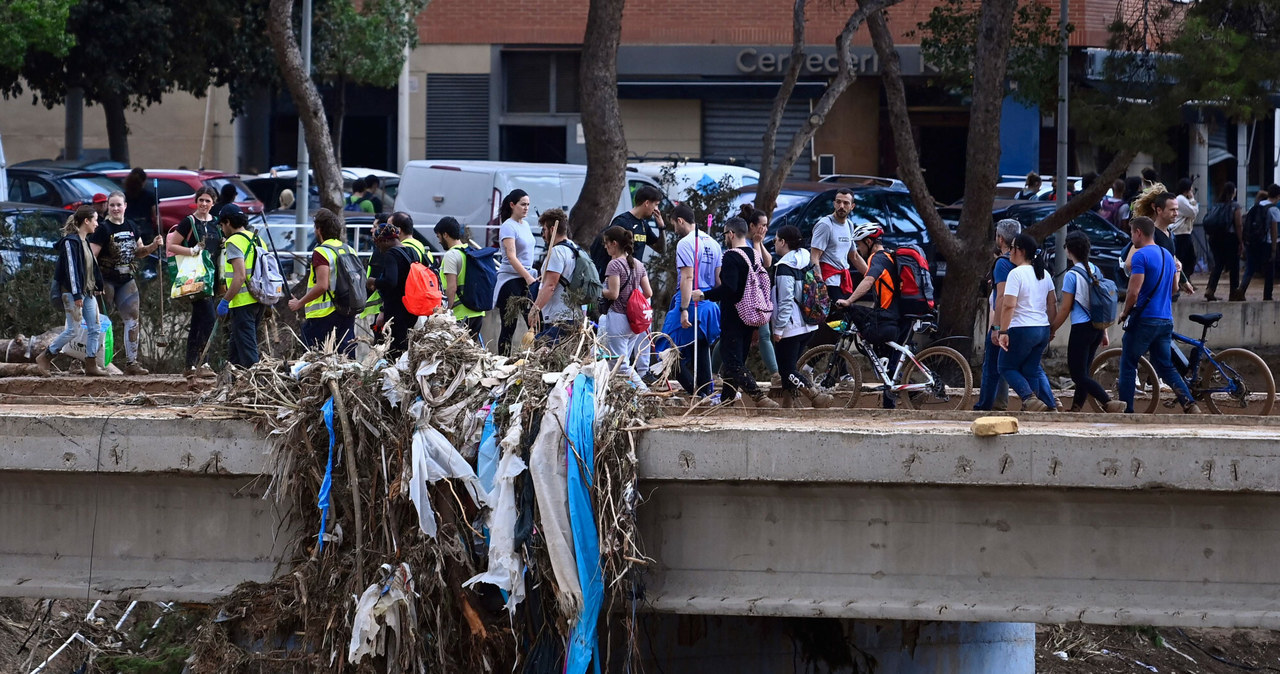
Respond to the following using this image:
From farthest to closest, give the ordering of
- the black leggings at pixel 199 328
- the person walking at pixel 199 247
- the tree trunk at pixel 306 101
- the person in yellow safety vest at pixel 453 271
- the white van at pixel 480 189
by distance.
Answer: the white van at pixel 480 189, the tree trunk at pixel 306 101, the black leggings at pixel 199 328, the person walking at pixel 199 247, the person in yellow safety vest at pixel 453 271

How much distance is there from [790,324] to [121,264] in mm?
5490

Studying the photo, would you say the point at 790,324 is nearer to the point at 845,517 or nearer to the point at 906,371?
the point at 906,371

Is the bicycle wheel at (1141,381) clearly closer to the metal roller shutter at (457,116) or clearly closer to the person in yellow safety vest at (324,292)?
the person in yellow safety vest at (324,292)

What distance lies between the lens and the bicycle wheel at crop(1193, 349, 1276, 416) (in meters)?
10.6

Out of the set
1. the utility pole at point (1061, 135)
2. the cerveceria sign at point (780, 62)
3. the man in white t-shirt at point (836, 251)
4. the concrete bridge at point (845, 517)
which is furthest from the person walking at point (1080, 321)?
the cerveceria sign at point (780, 62)

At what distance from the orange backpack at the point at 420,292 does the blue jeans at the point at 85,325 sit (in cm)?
285

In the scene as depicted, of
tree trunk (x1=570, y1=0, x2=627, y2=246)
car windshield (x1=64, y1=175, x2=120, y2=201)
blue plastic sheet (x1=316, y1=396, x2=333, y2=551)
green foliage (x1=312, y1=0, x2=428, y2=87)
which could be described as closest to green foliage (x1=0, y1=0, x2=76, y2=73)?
car windshield (x1=64, y1=175, x2=120, y2=201)

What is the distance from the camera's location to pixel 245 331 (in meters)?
11.3

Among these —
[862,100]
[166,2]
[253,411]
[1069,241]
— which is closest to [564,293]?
[1069,241]

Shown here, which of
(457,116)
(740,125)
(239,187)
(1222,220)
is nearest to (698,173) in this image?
(239,187)

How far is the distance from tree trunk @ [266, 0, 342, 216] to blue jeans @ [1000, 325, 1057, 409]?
23.4ft

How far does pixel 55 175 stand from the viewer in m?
20.5

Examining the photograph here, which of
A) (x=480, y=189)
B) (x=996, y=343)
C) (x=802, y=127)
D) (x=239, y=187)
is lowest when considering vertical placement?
(x=996, y=343)

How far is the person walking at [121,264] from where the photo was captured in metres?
11.9
